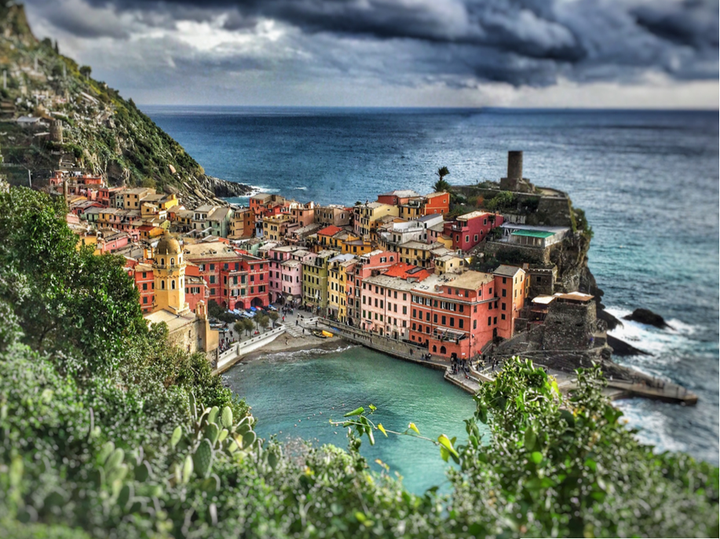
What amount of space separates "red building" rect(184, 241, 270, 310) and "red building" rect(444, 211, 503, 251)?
387cm

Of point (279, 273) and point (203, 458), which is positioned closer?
point (203, 458)

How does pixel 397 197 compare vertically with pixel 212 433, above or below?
above

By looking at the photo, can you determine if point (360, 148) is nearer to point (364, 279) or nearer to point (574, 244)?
point (364, 279)

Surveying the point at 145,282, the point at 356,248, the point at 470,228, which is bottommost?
the point at 145,282

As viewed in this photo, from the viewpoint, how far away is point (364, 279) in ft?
45.7

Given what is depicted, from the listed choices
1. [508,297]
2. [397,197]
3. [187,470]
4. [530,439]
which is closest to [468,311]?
[508,297]

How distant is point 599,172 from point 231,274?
23.4 feet

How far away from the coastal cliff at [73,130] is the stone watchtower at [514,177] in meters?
7.32

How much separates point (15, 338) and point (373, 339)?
8.87 meters

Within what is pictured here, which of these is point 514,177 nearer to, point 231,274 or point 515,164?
point 515,164

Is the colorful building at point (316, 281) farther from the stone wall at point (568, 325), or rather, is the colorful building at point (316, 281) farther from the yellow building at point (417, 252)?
the stone wall at point (568, 325)

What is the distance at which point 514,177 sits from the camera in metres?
16.5

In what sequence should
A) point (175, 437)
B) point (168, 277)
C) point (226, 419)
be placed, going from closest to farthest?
point (175, 437), point (226, 419), point (168, 277)

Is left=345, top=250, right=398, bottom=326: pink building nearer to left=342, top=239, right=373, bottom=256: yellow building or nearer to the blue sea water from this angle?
left=342, top=239, right=373, bottom=256: yellow building
